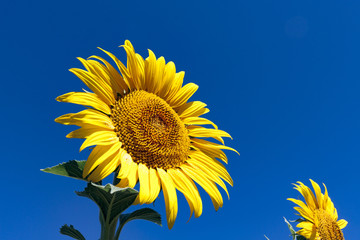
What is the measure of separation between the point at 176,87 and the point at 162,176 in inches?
60.9

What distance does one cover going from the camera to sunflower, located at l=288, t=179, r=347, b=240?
6.99 metres

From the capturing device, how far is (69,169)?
245 centimetres

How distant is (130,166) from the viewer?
106 inches

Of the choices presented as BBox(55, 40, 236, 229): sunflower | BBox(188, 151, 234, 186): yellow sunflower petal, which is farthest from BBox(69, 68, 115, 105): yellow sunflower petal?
BBox(188, 151, 234, 186): yellow sunflower petal

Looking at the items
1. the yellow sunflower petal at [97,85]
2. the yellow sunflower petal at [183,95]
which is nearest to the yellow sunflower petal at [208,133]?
the yellow sunflower petal at [183,95]

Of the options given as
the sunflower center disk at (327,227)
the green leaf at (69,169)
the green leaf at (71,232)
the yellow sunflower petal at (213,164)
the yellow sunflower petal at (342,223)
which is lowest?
the green leaf at (71,232)

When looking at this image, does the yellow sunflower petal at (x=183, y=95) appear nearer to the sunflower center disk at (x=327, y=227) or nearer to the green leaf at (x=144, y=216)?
the green leaf at (x=144, y=216)

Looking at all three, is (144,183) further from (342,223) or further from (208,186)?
(342,223)

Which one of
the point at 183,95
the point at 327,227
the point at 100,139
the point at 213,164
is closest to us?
the point at 100,139

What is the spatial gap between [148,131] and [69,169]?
3.64 feet

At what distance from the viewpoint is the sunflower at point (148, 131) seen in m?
2.54

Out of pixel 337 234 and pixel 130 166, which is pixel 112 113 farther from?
pixel 337 234

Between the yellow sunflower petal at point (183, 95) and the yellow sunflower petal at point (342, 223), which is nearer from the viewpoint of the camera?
the yellow sunflower petal at point (183, 95)

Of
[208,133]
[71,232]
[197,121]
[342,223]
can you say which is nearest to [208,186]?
[208,133]
